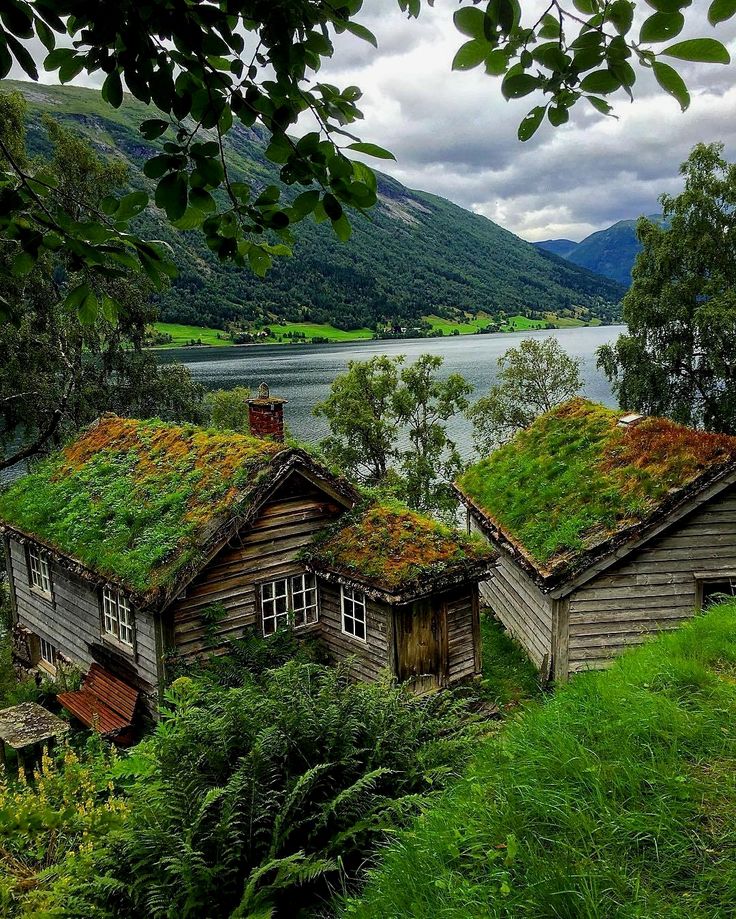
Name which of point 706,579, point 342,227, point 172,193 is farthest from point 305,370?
point 172,193

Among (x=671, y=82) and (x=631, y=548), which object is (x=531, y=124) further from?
(x=631, y=548)

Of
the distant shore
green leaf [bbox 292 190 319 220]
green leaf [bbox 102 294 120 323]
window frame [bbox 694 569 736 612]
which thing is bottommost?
window frame [bbox 694 569 736 612]

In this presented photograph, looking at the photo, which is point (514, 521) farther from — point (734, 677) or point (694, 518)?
point (734, 677)

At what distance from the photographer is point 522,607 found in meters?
16.8

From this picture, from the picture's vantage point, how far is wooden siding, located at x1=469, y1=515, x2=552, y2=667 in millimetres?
14938

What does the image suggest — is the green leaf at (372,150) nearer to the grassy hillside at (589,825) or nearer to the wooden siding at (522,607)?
the grassy hillside at (589,825)

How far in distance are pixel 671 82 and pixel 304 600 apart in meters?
13.6

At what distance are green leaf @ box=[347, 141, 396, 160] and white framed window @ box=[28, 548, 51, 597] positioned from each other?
16.4 m

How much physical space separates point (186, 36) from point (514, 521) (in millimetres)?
14987

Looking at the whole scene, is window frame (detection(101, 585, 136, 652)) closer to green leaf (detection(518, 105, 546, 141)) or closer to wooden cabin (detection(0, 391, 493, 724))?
wooden cabin (detection(0, 391, 493, 724))

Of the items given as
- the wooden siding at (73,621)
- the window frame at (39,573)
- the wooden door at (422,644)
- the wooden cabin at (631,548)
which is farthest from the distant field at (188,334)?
the wooden door at (422,644)

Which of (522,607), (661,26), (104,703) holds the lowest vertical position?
(104,703)

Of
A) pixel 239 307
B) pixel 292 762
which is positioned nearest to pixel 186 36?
pixel 292 762

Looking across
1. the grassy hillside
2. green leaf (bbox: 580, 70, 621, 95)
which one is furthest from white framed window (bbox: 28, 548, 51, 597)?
green leaf (bbox: 580, 70, 621, 95)
